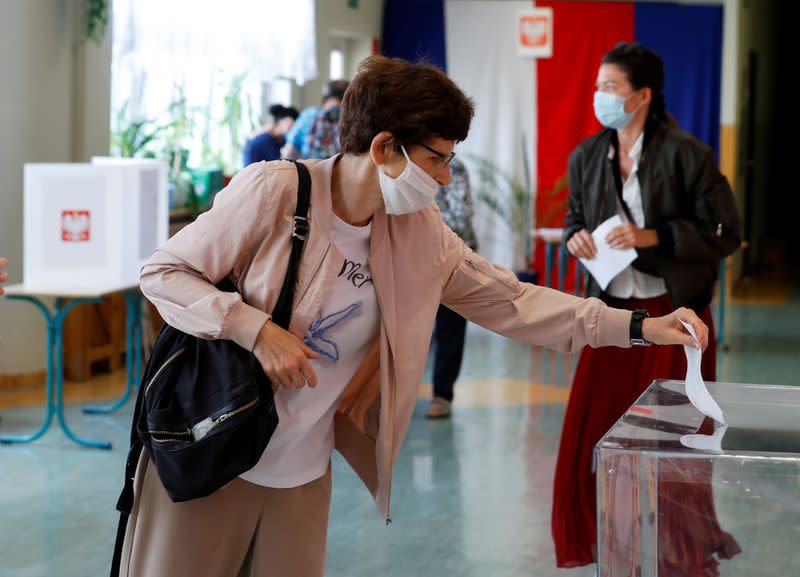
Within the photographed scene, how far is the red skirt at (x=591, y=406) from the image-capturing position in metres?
3.12

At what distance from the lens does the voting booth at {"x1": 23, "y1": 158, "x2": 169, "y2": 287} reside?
4.61 meters

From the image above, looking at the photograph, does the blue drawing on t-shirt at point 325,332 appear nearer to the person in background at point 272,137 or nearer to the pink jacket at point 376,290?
the pink jacket at point 376,290

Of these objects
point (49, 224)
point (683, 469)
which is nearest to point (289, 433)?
point (683, 469)

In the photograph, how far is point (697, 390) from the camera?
1851 mm

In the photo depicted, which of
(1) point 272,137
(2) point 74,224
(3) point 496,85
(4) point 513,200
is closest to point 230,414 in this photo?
(2) point 74,224

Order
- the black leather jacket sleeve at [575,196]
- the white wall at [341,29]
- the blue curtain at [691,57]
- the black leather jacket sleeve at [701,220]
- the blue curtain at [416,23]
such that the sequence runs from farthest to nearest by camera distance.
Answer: the blue curtain at [416,23] < the blue curtain at [691,57] < the white wall at [341,29] < the black leather jacket sleeve at [575,196] < the black leather jacket sleeve at [701,220]

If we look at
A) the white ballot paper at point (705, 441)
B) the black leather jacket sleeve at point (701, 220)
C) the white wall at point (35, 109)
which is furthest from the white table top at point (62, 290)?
the white ballot paper at point (705, 441)

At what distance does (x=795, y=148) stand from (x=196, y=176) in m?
10.9

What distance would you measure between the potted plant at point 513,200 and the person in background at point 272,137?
2924 millimetres

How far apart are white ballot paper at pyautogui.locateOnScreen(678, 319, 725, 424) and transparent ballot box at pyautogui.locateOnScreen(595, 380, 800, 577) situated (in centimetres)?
22

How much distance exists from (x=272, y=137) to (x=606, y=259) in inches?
184

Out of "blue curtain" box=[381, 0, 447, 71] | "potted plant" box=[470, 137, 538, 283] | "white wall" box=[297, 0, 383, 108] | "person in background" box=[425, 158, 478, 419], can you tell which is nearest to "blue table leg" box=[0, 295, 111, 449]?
"person in background" box=[425, 158, 478, 419]

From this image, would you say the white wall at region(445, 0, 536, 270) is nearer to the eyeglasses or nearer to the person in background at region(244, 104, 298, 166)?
the person in background at region(244, 104, 298, 166)

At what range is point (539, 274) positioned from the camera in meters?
10.2
